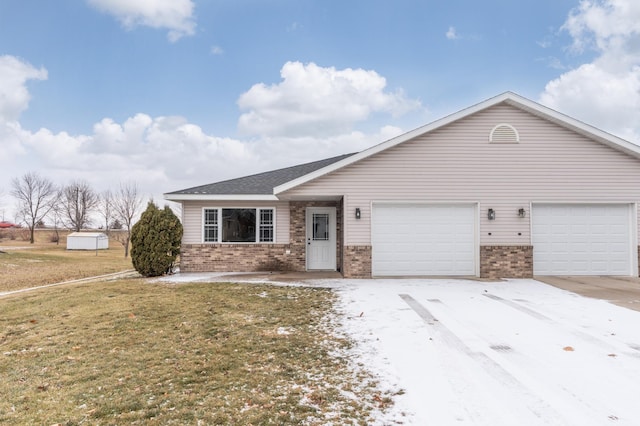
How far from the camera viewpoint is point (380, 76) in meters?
18.5

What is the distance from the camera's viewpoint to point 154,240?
1253 cm

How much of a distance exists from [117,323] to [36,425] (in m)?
3.63

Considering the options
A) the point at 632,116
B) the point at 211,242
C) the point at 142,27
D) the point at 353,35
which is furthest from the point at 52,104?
the point at 632,116

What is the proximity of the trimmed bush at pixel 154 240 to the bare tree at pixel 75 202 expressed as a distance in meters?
40.9

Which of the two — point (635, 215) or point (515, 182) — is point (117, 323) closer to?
point (515, 182)

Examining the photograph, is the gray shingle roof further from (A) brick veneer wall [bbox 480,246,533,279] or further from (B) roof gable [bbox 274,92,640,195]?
(A) brick veneer wall [bbox 480,246,533,279]

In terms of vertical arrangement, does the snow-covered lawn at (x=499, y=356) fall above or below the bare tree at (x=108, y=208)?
below

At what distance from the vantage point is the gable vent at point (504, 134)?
440 inches

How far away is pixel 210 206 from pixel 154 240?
7.09ft

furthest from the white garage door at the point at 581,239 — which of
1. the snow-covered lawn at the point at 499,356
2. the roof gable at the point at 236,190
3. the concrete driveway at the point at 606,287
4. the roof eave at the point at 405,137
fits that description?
the roof gable at the point at 236,190

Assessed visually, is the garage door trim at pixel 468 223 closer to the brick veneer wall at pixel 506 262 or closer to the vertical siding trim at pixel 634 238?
the brick veneer wall at pixel 506 262

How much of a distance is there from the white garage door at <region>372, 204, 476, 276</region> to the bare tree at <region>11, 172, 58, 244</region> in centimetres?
5117

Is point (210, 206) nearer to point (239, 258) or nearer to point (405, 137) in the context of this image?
point (239, 258)

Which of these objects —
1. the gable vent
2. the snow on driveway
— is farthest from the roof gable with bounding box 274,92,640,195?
the snow on driveway
